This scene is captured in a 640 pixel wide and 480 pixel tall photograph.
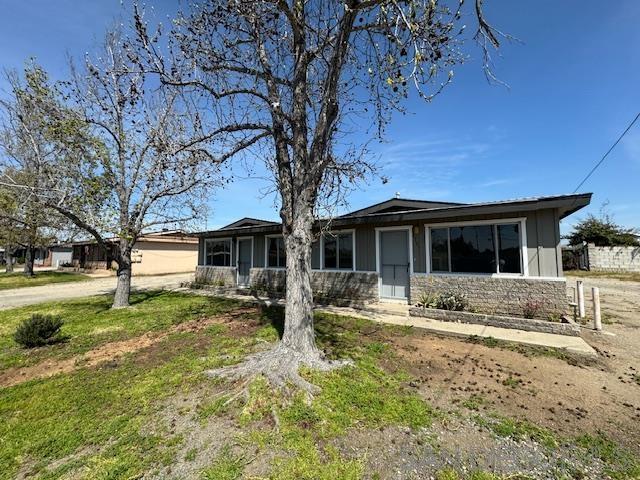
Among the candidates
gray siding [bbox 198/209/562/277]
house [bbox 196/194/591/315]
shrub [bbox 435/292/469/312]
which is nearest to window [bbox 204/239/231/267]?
house [bbox 196/194/591/315]

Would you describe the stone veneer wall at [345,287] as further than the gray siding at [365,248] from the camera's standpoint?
No

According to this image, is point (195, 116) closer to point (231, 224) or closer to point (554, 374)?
point (554, 374)

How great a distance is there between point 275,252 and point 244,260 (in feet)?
7.98

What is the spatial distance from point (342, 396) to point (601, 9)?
10.5 m

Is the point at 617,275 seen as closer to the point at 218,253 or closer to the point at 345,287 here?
the point at 345,287

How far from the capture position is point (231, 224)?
16.5m

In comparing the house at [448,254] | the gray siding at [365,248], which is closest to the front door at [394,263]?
the house at [448,254]

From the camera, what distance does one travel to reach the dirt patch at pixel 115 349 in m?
4.95

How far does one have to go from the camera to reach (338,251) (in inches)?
461

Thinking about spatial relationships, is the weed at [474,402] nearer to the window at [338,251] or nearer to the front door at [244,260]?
the window at [338,251]

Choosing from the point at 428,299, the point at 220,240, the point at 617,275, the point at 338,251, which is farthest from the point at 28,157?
the point at 617,275

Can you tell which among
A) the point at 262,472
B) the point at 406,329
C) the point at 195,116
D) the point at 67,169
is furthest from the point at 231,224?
the point at 262,472

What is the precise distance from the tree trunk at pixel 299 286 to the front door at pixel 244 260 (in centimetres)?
1067

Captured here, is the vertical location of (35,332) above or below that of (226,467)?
above
